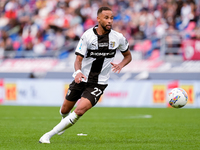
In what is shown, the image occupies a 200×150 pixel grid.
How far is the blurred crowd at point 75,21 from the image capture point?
67.3 ft

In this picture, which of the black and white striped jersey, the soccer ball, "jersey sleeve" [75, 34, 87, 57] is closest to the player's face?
the black and white striped jersey

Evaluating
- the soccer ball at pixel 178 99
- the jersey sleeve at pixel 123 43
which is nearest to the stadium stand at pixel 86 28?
the soccer ball at pixel 178 99

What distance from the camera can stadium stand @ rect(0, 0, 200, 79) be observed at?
19.6 metres

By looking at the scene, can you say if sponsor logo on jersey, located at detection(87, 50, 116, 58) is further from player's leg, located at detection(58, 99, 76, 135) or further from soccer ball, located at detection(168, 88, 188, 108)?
soccer ball, located at detection(168, 88, 188, 108)

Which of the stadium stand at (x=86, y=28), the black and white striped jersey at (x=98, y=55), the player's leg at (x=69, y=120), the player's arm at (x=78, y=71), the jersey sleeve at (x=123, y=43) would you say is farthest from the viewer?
the stadium stand at (x=86, y=28)

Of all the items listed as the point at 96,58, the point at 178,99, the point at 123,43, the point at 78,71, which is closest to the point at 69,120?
the point at 78,71

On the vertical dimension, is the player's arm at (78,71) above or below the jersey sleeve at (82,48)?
below

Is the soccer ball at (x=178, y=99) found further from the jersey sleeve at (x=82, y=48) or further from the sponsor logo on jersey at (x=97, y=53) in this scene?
the jersey sleeve at (x=82, y=48)

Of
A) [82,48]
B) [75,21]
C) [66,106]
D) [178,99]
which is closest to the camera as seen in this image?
[82,48]

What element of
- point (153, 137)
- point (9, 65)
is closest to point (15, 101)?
point (9, 65)

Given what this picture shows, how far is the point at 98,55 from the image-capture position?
24.3 ft

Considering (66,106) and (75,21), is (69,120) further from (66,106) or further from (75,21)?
(75,21)

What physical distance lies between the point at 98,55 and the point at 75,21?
15.7 m

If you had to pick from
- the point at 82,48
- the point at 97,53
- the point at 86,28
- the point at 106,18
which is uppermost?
the point at 106,18
